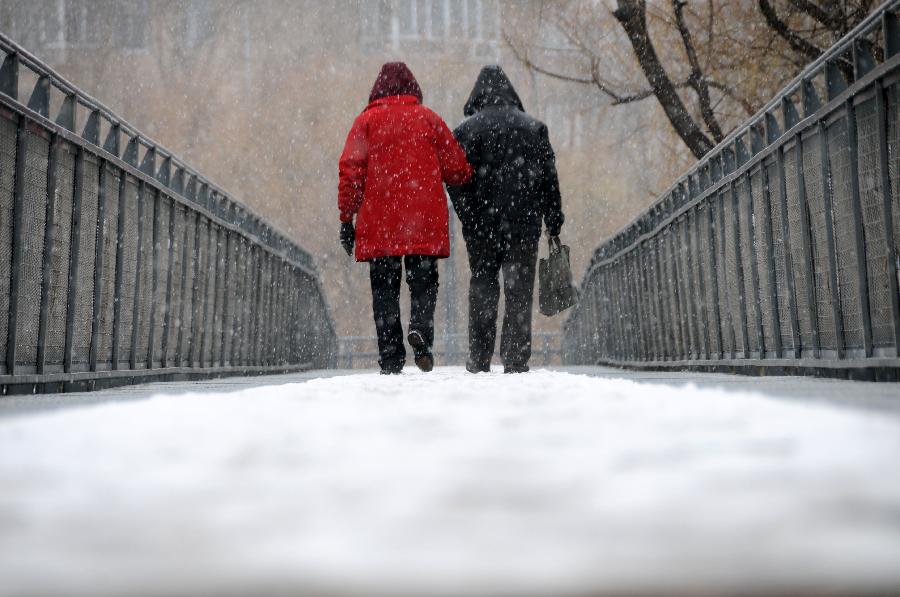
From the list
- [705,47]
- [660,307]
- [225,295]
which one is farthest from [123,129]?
[705,47]

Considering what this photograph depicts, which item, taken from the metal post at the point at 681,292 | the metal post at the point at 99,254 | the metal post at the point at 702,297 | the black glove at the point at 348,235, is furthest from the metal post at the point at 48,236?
the metal post at the point at 681,292

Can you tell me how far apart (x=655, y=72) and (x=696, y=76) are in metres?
0.46

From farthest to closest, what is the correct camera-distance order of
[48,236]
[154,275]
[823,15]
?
[823,15] < [154,275] < [48,236]

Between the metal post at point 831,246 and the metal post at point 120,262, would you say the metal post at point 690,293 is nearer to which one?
the metal post at point 831,246

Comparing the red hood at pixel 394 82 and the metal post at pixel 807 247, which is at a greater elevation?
the red hood at pixel 394 82

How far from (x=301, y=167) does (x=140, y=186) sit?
1037 inches

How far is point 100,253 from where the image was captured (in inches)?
224

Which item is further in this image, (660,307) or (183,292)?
(660,307)

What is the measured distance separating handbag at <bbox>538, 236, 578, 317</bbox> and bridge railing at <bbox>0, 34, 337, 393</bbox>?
8.66 feet

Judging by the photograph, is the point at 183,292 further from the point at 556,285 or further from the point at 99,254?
the point at 556,285

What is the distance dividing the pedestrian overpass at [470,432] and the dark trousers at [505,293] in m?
1.36

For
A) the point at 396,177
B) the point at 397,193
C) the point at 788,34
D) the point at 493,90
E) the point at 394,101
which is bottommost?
the point at 397,193

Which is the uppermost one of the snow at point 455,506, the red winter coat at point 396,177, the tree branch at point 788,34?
the tree branch at point 788,34

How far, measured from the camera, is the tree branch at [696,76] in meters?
10.7
